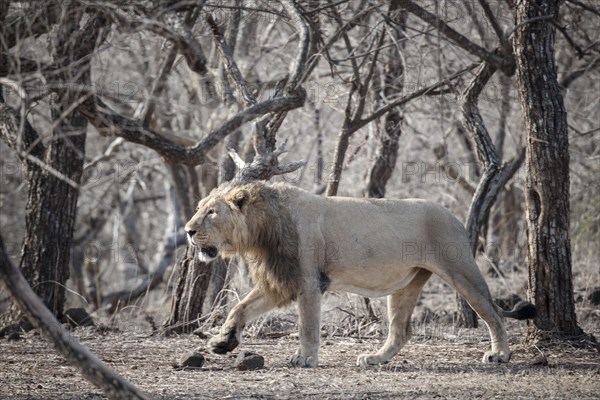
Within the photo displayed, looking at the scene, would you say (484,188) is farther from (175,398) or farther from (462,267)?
(175,398)

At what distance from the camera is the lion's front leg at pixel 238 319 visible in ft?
22.4

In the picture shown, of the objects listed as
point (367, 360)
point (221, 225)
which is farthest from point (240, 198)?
point (367, 360)

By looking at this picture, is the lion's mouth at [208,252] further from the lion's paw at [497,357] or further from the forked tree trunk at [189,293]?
the lion's paw at [497,357]

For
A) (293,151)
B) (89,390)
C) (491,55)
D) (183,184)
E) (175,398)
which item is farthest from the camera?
(183,184)

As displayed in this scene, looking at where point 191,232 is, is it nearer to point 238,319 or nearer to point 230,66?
point 238,319

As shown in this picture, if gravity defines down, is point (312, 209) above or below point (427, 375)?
above

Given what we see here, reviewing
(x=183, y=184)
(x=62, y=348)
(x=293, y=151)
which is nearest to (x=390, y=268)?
(x=62, y=348)

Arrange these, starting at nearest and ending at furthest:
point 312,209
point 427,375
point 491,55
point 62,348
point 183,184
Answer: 1. point 62,348
2. point 427,375
3. point 312,209
4. point 491,55
5. point 183,184

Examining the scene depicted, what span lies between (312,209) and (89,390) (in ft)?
7.78

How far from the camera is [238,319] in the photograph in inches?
276

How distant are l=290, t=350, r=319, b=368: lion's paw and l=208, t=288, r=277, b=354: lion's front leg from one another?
0.46 m

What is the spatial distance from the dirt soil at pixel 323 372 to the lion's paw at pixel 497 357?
4.0 inches

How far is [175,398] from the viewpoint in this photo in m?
5.57

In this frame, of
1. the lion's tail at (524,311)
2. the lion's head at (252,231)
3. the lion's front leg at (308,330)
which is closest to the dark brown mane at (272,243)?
the lion's head at (252,231)
